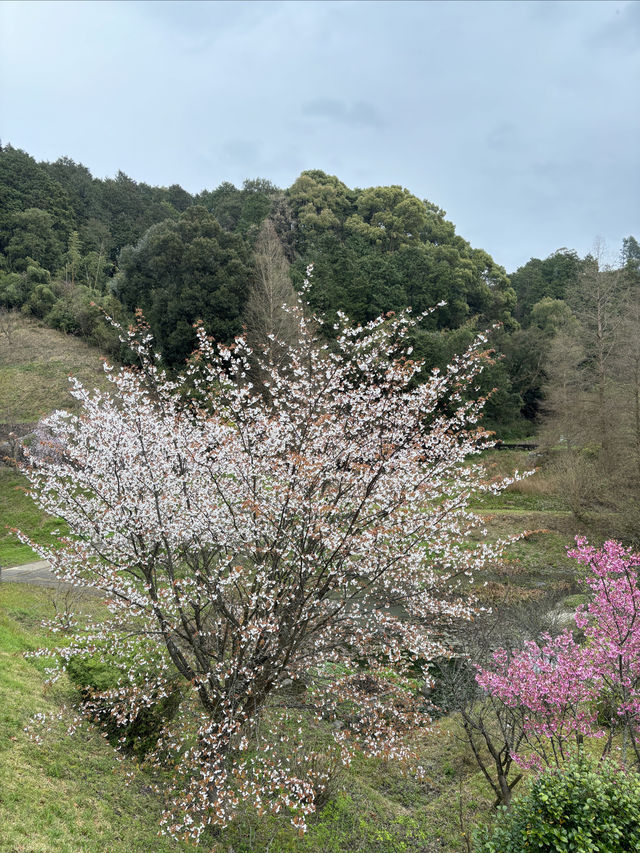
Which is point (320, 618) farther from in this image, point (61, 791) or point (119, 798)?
point (61, 791)

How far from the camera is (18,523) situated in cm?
1711

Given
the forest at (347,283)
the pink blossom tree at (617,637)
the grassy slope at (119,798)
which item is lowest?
the grassy slope at (119,798)

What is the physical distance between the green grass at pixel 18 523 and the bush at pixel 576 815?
14321 mm

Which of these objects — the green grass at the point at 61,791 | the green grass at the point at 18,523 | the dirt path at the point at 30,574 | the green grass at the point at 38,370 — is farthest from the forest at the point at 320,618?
the green grass at the point at 38,370

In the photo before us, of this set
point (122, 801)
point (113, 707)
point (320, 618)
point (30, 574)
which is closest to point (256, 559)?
point (320, 618)

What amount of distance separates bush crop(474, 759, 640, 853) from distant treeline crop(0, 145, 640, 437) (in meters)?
23.9

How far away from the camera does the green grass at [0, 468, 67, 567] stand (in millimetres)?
15133

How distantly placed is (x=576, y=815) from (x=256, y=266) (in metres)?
27.6

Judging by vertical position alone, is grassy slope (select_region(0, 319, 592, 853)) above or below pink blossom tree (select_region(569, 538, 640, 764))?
below

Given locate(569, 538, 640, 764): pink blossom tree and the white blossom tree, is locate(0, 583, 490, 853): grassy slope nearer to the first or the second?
the white blossom tree

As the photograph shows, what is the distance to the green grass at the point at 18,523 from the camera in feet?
49.6

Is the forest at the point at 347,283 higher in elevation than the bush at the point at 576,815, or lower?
higher

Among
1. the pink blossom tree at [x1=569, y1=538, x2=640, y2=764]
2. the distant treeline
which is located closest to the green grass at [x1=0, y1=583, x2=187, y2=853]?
the pink blossom tree at [x1=569, y1=538, x2=640, y2=764]

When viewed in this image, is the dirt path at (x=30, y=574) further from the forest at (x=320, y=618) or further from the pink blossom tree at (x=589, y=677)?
the pink blossom tree at (x=589, y=677)
